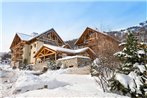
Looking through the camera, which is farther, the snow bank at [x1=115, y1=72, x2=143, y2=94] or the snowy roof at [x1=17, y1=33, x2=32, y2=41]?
the snowy roof at [x1=17, y1=33, x2=32, y2=41]

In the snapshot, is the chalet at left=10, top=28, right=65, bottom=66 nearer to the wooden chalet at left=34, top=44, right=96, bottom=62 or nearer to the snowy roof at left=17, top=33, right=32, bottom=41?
the snowy roof at left=17, top=33, right=32, bottom=41

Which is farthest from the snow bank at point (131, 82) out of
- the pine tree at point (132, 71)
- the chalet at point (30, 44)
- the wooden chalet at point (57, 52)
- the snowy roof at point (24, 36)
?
the snowy roof at point (24, 36)

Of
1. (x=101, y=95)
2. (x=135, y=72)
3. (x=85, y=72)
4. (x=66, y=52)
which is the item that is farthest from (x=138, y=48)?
(x=66, y=52)

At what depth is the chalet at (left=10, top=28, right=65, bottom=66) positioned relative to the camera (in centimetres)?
4027

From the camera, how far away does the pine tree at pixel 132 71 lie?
874 centimetres

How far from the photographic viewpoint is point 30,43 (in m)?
42.2

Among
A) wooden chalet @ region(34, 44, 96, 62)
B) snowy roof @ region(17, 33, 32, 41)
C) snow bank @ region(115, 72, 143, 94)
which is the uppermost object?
snowy roof @ region(17, 33, 32, 41)

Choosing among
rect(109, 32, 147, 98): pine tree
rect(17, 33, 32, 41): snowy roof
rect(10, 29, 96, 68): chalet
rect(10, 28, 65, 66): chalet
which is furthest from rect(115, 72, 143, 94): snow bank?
rect(17, 33, 32, 41): snowy roof

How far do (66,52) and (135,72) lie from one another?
21.5m

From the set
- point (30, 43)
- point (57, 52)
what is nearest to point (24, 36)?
point (30, 43)

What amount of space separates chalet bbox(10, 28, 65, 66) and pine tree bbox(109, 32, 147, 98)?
100ft

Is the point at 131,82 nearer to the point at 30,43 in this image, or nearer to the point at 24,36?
the point at 30,43

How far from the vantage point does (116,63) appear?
13.7m

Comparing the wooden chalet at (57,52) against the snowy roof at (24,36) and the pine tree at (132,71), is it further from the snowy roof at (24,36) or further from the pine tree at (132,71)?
the pine tree at (132,71)
